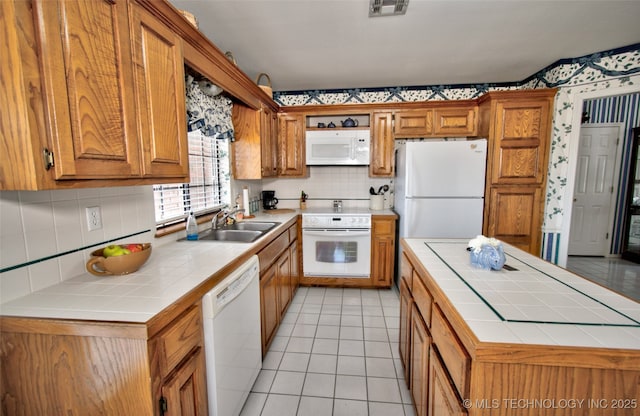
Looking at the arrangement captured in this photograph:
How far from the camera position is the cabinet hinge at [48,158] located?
2.72 feet

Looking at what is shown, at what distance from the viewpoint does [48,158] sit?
0.84 meters

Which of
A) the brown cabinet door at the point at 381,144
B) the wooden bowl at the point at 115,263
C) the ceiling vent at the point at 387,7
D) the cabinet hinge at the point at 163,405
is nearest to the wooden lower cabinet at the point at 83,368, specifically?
the cabinet hinge at the point at 163,405

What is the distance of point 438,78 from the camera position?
10.3ft

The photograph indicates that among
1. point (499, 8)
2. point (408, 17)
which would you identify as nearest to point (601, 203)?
point (499, 8)

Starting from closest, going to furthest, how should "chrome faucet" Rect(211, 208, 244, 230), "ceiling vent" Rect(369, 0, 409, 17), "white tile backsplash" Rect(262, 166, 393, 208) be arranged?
"ceiling vent" Rect(369, 0, 409, 17)
"chrome faucet" Rect(211, 208, 244, 230)
"white tile backsplash" Rect(262, 166, 393, 208)

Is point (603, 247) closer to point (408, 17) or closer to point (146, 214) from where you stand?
point (408, 17)

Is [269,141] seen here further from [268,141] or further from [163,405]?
[163,405]

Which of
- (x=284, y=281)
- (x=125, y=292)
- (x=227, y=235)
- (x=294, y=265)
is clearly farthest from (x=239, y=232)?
(x=125, y=292)

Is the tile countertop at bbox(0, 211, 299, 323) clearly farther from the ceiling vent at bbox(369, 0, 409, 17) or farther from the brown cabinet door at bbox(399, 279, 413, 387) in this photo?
the ceiling vent at bbox(369, 0, 409, 17)

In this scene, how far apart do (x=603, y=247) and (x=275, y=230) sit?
540 centimetres

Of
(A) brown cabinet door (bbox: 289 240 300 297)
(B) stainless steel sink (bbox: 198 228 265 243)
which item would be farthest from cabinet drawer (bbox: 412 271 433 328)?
(A) brown cabinet door (bbox: 289 240 300 297)

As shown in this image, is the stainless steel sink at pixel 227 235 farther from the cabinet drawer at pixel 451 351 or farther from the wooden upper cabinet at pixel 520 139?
the wooden upper cabinet at pixel 520 139

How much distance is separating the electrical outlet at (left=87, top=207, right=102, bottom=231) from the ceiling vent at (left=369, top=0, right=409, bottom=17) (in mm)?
1976

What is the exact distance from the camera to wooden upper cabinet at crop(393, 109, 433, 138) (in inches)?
126
